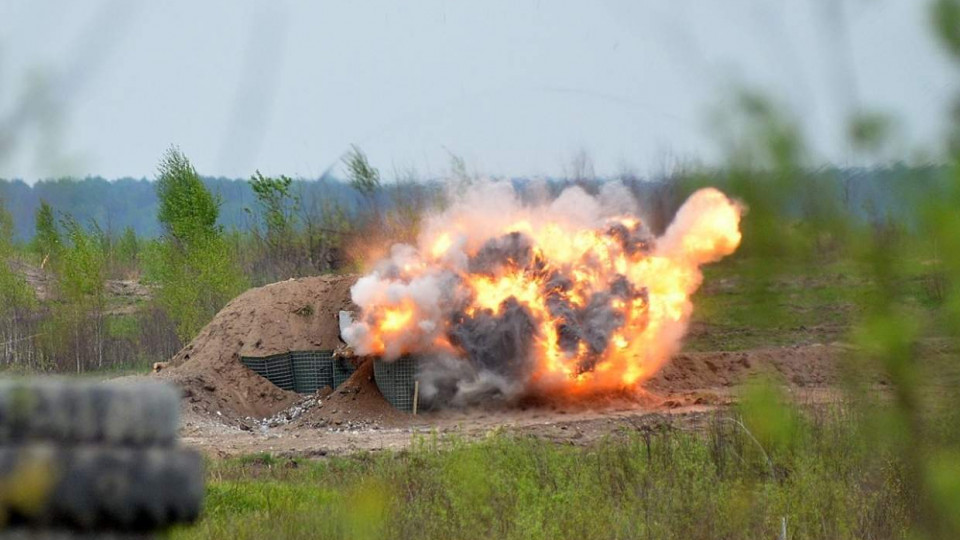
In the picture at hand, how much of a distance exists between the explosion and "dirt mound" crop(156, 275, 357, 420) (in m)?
2.32

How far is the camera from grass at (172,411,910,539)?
8492 mm

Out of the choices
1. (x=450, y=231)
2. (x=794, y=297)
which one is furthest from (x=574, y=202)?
(x=794, y=297)

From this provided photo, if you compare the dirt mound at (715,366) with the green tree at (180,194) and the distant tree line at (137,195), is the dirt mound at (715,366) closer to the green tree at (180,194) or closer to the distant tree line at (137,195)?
the green tree at (180,194)

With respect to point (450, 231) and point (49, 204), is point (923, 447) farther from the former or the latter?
point (450, 231)

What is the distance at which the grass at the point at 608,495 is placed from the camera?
8.49 m

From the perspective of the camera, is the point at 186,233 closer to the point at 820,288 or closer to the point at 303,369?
the point at 820,288

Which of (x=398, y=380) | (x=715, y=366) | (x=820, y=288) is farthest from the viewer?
(x=715, y=366)

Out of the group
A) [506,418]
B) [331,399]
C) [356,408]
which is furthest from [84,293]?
[506,418]

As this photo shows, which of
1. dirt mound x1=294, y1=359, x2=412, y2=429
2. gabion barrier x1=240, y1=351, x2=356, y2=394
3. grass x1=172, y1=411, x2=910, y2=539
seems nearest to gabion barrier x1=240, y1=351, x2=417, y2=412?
gabion barrier x1=240, y1=351, x2=356, y2=394

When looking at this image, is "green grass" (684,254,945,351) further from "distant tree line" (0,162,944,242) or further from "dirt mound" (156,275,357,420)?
"dirt mound" (156,275,357,420)

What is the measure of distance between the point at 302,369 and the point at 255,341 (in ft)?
3.71

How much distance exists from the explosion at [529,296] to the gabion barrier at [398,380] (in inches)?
9.4

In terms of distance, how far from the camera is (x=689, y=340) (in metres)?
31.8

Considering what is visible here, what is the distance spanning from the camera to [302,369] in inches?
1026
